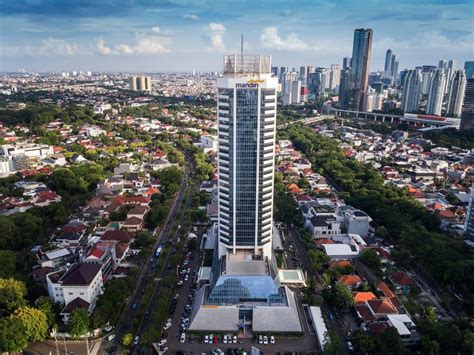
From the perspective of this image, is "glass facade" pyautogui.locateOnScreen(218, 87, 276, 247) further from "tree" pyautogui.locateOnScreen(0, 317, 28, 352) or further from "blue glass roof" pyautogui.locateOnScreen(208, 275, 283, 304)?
"tree" pyautogui.locateOnScreen(0, 317, 28, 352)

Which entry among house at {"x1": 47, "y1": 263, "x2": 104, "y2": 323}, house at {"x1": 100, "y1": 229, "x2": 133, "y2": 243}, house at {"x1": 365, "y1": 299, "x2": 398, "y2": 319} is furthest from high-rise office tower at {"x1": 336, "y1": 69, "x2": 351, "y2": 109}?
house at {"x1": 47, "y1": 263, "x2": 104, "y2": 323}

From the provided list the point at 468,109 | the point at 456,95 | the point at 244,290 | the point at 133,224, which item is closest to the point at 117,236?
the point at 133,224

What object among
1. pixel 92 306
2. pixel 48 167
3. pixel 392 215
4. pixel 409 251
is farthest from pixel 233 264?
pixel 48 167

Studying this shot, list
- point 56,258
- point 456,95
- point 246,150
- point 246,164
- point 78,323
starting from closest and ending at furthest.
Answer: point 78,323, point 246,150, point 246,164, point 56,258, point 456,95

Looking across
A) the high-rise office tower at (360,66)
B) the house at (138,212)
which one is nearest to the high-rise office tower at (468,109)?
the high-rise office tower at (360,66)

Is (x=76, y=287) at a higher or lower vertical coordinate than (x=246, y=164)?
lower

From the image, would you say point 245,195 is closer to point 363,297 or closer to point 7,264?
point 363,297
